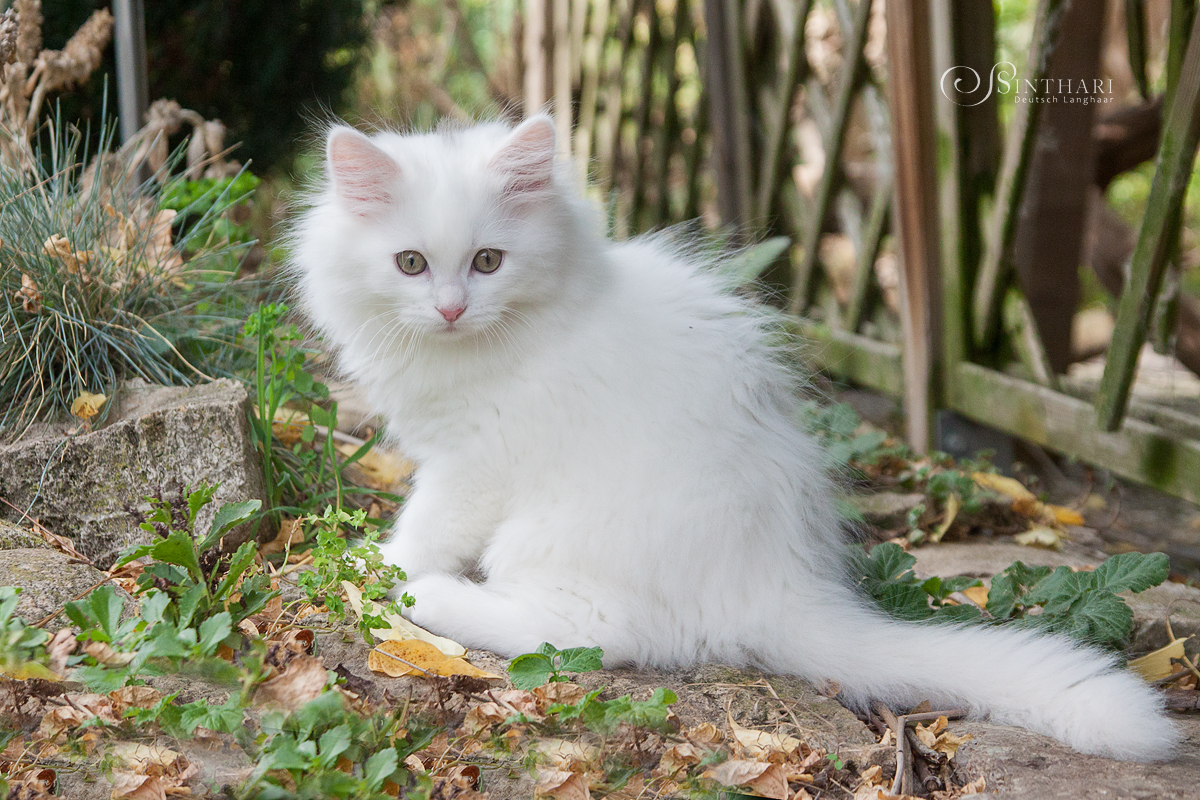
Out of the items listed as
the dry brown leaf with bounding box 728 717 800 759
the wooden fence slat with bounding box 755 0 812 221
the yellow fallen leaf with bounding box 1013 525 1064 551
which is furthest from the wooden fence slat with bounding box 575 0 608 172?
the dry brown leaf with bounding box 728 717 800 759

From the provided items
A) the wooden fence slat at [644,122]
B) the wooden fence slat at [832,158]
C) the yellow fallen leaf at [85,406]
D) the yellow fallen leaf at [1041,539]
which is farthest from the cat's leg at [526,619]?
the wooden fence slat at [644,122]

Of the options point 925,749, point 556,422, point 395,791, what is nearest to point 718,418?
point 556,422

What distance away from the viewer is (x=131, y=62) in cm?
308

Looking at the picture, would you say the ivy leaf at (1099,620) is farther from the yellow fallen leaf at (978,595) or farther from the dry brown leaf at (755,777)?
the dry brown leaf at (755,777)

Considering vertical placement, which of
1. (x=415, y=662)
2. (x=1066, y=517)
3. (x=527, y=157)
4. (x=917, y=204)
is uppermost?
(x=527, y=157)

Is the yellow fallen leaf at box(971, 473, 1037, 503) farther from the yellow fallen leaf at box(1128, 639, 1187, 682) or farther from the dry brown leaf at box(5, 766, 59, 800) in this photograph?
the dry brown leaf at box(5, 766, 59, 800)

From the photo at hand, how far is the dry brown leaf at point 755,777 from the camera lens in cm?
155

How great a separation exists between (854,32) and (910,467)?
173 centimetres

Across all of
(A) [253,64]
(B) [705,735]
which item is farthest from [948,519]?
(A) [253,64]

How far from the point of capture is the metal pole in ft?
9.99

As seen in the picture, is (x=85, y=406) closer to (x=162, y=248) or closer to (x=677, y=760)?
(x=162, y=248)

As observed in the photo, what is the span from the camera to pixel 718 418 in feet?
6.57

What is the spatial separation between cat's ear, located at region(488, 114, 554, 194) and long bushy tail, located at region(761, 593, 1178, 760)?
1096 millimetres

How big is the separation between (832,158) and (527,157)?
2416mm
